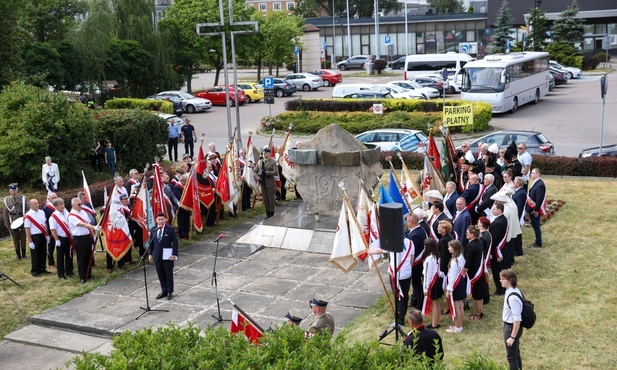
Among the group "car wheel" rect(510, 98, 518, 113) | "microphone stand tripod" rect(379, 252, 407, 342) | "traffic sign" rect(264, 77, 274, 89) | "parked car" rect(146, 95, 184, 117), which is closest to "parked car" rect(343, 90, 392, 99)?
"car wheel" rect(510, 98, 518, 113)

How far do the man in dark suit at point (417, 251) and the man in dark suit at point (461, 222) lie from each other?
1073 mm

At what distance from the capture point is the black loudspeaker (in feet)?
35.8

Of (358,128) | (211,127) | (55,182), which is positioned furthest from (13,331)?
(211,127)

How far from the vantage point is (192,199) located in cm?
1777

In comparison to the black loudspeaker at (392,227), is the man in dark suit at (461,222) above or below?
below

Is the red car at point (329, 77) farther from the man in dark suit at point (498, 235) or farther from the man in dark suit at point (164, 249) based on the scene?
the man in dark suit at point (498, 235)

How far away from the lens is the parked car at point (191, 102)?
45344 millimetres

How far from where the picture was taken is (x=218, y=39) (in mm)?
55188

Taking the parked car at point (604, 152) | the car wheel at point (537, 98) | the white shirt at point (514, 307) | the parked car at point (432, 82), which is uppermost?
the parked car at point (432, 82)

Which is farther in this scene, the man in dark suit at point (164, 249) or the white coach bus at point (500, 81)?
the white coach bus at point (500, 81)

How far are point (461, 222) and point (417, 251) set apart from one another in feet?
4.52

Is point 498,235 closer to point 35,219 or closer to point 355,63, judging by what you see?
point 35,219

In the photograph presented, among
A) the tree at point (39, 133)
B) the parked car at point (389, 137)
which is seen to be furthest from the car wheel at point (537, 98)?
the tree at point (39, 133)

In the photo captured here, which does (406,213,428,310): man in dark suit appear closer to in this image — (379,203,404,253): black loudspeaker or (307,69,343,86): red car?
(379,203,404,253): black loudspeaker
